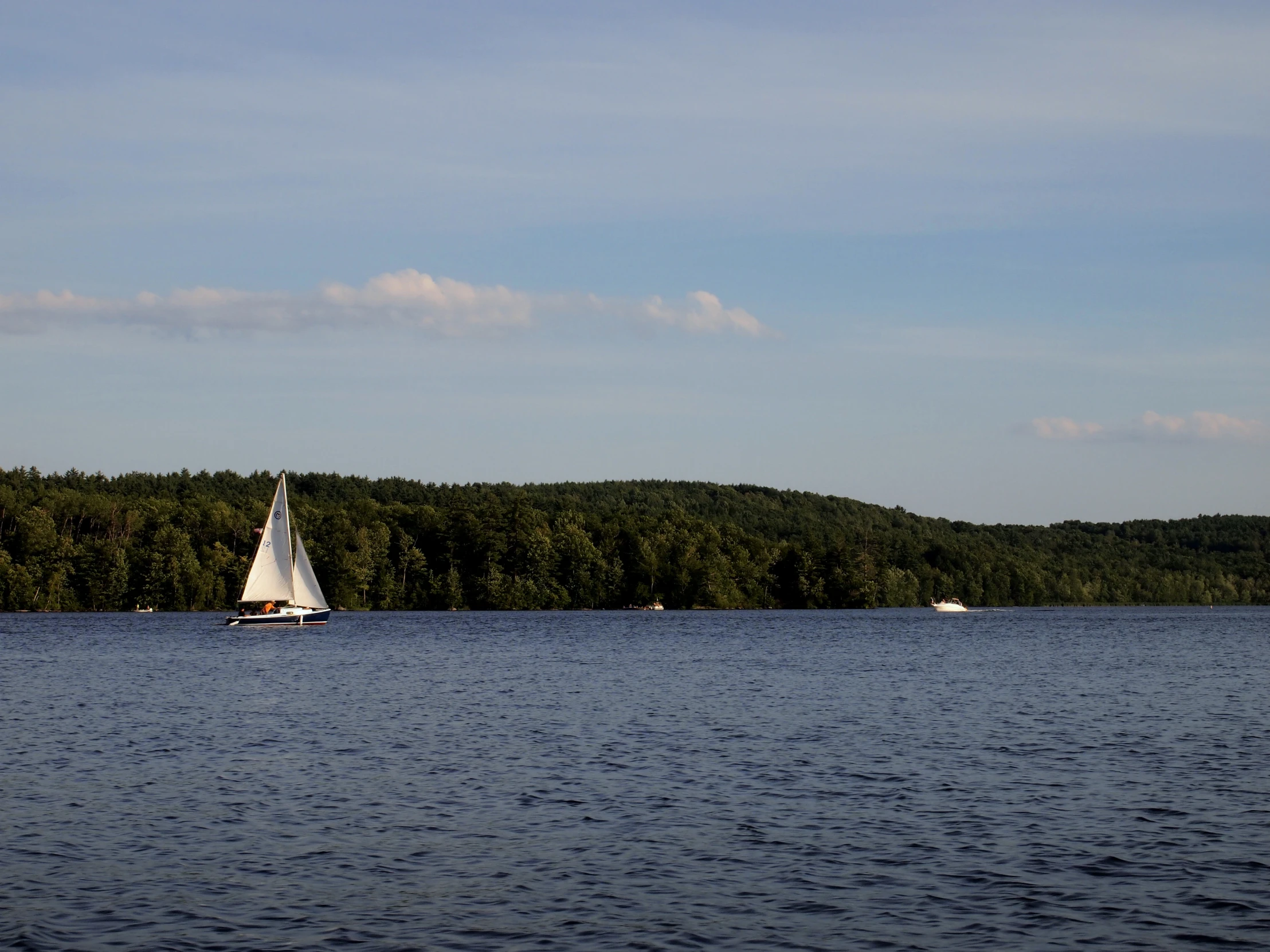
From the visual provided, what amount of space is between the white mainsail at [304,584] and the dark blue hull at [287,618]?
0.69 meters

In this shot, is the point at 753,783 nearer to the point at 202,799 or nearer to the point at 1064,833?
the point at 1064,833

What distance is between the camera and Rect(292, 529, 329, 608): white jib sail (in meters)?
126

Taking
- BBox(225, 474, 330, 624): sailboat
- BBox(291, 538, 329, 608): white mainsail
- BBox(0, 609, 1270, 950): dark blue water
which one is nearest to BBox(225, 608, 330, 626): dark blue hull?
BBox(225, 474, 330, 624): sailboat

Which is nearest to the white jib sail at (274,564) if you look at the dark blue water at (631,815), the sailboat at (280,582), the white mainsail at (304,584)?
the sailboat at (280,582)

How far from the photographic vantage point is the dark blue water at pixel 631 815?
20.6m

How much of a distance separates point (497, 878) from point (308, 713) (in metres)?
29.5

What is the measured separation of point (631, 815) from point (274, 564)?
98.8 m

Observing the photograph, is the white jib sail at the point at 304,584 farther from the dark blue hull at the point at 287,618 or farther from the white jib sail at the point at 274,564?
the white jib sail at the point at 274,564

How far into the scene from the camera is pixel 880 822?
2842 cm

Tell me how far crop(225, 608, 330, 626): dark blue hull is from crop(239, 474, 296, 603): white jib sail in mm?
1493

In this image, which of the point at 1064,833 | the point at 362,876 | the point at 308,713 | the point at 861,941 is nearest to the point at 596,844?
the point at 362,876

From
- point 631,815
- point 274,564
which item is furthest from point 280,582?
point 631,815

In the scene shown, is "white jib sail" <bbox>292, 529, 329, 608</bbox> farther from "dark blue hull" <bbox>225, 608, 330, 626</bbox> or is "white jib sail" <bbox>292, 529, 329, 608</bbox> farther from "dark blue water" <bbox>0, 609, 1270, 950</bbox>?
"dark blue water" <bbox>0, 609, 1270, 950</bbox>

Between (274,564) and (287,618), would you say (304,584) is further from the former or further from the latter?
(274,564)
